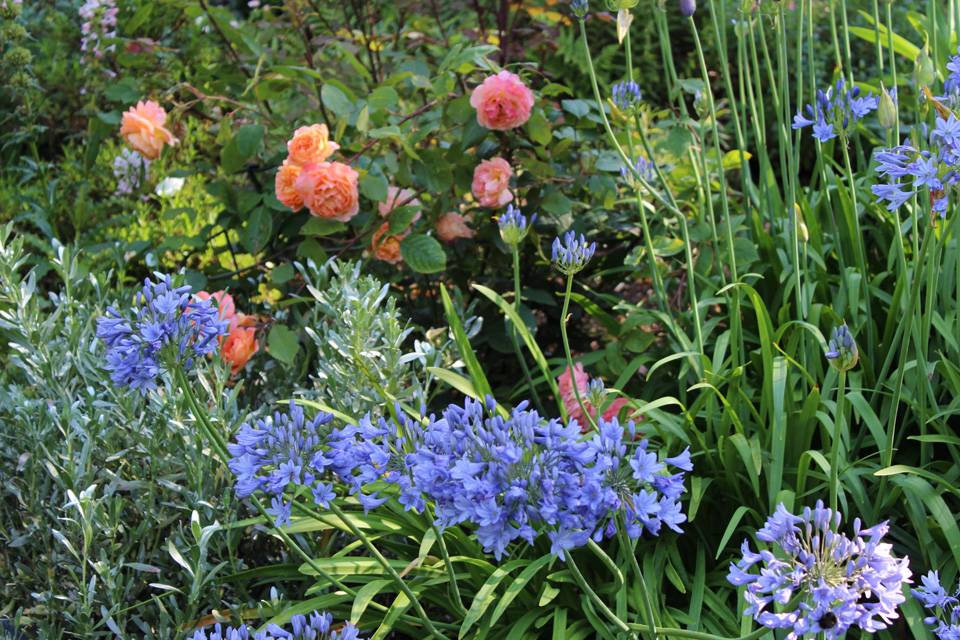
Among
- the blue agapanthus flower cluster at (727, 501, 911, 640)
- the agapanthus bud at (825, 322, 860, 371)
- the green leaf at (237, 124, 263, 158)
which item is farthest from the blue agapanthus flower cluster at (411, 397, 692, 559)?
the green leaf at (237, 124, 263, 158)

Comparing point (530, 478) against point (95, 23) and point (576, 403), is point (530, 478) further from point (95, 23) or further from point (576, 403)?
point (95, 23)

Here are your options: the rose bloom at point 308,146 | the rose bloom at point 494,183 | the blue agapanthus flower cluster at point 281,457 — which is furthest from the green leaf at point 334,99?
the blue agapanthus flower cluster at point 281,457

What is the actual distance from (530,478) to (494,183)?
139cm

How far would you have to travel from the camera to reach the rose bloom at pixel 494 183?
86.2 inches

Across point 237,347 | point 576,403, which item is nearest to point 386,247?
point 237,347

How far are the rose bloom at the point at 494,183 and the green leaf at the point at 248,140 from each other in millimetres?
645

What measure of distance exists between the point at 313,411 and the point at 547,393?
3.53ft

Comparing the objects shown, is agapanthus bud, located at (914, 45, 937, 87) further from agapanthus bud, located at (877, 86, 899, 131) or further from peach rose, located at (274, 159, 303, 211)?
peach rose, located at (274, 159, 303, 211)

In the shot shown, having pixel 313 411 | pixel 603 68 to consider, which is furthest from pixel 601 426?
pixel 603 68

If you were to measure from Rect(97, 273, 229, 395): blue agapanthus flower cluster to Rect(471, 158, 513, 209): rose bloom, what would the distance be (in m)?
1.18

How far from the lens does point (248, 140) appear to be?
2.21 metres

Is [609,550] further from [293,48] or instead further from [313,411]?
[293,48]

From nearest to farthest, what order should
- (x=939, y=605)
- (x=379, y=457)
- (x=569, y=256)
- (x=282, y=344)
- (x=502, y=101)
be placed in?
1. (x=379, y=457)
2. (x=939, y=605)
3. (x=569, y=256)
4. (x=282, y=344)
5. (x=502, y=101)

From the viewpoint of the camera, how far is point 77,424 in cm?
162
